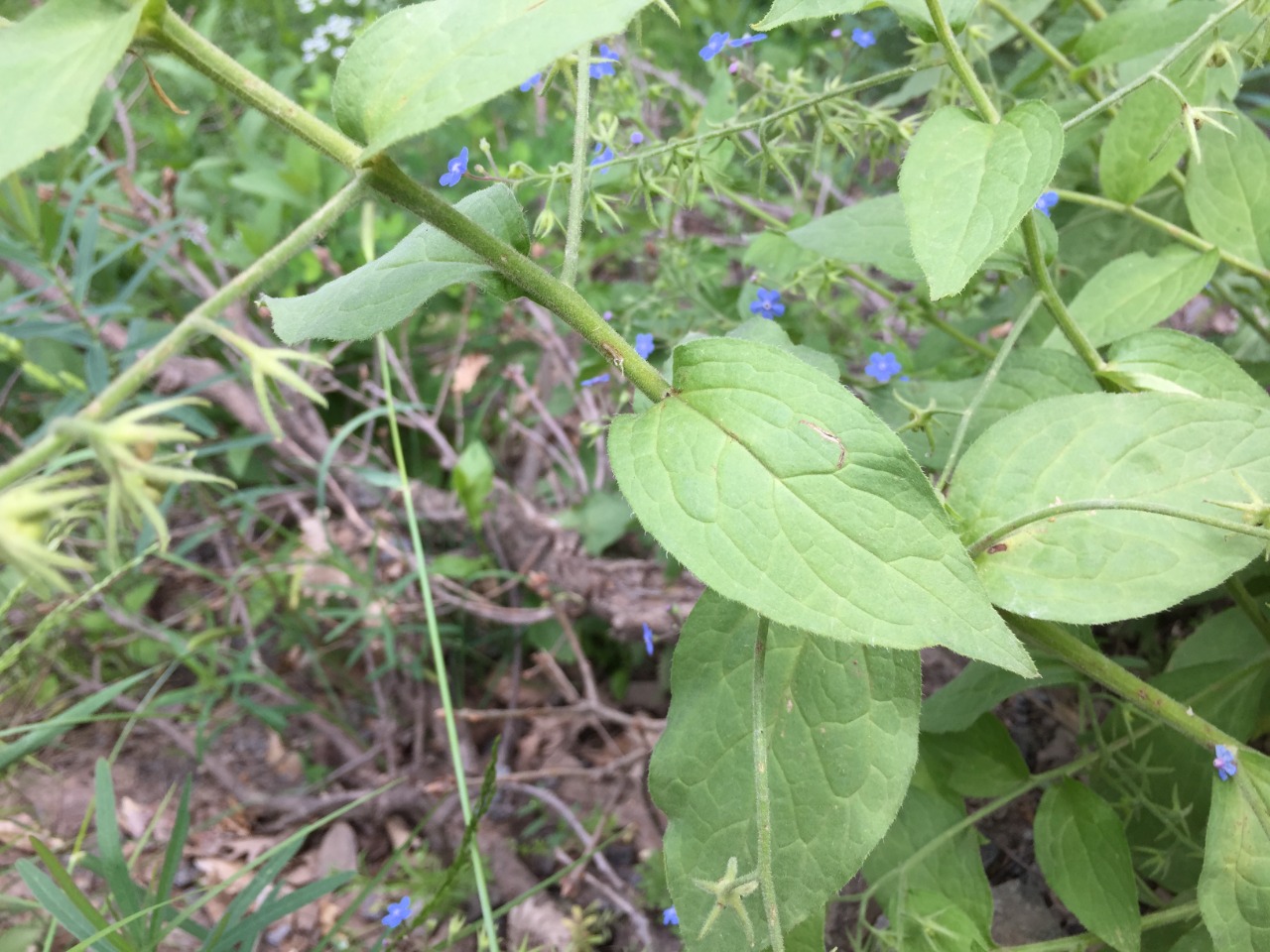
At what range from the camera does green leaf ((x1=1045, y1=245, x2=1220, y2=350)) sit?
4.35 ft

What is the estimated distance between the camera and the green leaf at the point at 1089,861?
115 centimetres

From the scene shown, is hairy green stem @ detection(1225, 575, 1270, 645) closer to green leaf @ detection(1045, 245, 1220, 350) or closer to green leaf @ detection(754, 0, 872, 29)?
green leaf @ detection(1045, 245, 1220, 350)

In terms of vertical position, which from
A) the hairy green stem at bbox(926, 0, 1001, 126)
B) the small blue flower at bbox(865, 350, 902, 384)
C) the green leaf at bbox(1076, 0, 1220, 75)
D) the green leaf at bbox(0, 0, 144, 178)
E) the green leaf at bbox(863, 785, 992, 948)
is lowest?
the green leaf at bbox(863, 785, 992, 948)

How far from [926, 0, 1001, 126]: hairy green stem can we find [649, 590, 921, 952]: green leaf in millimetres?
669

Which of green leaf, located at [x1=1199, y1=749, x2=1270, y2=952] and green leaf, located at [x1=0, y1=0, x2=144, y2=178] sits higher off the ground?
green leaf, located at [x1=0, y1=0, x2=144, y2=178]

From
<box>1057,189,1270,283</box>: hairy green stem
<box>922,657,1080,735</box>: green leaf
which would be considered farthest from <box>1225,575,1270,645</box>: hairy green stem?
<box>1057,189,1270,283</box>: hairy green stem

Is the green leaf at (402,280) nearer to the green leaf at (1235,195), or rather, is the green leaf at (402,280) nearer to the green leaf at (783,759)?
the green leaf at (783,759)

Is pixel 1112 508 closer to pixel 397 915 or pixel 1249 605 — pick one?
pixel 1249 605

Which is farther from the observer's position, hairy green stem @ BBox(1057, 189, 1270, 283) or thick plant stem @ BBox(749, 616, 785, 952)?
hairy green stem @ BBox(1057, 189, 1270, 283)

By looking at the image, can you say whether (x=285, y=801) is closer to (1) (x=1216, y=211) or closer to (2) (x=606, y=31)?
(2) (x=606, y=31)

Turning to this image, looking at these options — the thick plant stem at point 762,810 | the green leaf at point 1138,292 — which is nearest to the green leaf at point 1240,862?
the thick plant stem at point 762,810

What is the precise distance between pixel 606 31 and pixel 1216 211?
3.79ft

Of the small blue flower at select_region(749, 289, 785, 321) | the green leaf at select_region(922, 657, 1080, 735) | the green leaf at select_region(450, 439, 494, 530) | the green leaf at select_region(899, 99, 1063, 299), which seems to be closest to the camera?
the green leaf at select_region(899, 99, 1063, 299)

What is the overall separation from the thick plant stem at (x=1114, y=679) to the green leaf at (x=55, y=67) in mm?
1057
